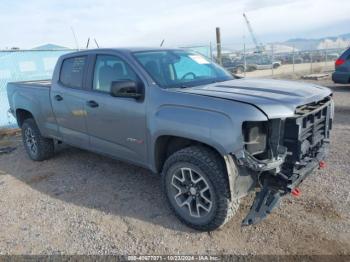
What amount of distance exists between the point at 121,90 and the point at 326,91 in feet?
7.44

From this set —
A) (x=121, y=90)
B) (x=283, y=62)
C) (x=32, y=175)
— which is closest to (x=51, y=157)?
(x=32, y=175)

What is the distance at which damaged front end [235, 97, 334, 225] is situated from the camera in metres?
2.98

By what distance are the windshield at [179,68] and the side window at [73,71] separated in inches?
42.4

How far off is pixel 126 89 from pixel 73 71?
169 centimetres

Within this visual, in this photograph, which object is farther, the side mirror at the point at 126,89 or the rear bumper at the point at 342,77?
the rear bumper at the point at 342,77

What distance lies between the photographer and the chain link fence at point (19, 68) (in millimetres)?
9156

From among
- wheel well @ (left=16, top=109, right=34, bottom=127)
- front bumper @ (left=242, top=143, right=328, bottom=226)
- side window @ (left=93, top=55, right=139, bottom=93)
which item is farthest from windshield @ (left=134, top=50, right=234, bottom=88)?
wheel well @ (left=16, top=109, right=34, bottom=127)

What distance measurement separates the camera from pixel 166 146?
3818 millimetres

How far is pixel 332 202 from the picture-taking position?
3.82 m

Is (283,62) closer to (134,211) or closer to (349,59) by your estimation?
(349,59)

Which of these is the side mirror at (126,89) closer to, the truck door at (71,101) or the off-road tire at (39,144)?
the truck door at (71,101)

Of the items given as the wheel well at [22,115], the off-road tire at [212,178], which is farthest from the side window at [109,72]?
the wheel well at [22,115]

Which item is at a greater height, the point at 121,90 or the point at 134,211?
the point at 121,90

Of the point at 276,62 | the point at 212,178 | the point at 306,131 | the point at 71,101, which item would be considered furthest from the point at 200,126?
the point at 276,62
